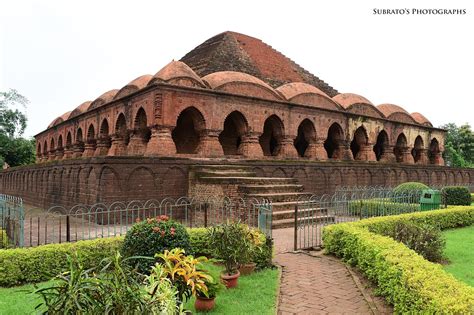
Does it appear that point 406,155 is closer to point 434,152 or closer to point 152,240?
point 434,152

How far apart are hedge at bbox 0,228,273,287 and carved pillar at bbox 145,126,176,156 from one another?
7.09 m

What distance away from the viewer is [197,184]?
484 inches

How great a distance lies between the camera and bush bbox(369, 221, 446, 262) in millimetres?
6992

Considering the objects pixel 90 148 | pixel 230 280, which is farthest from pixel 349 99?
pixel 230 280

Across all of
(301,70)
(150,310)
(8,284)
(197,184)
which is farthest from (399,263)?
(301,70)

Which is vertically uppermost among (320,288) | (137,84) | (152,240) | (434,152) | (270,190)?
(137,84)

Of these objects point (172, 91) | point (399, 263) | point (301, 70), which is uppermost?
point (301, 70)

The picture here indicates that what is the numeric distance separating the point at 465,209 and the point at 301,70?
51.1 feet

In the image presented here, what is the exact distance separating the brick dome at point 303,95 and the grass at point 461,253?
31.0 ft

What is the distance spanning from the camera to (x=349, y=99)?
21.2m

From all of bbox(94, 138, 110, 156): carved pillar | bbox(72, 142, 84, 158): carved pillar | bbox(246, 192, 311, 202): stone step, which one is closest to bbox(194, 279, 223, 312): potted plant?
bbox(246, 192, 311, 202): stone step

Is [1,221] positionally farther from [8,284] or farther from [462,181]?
[462,181]

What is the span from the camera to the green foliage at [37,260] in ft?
18.6

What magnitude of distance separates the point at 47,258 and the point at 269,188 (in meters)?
7.25
